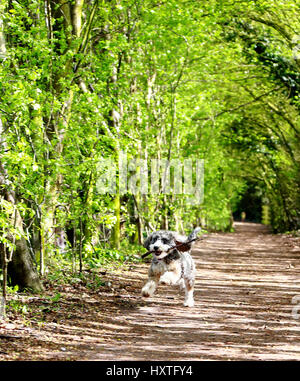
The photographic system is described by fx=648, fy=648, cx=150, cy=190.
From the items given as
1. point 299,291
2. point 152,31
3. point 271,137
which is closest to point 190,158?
point 271,137

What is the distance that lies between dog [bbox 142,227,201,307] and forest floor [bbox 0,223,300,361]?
1.33 ft

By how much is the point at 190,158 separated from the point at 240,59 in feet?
23.5

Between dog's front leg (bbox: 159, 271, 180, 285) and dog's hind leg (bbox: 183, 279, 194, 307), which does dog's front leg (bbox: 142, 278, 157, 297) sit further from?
dog's hind leg (bbox: 183, 279, 194, 307)

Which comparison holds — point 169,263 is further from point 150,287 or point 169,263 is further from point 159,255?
point 150,287

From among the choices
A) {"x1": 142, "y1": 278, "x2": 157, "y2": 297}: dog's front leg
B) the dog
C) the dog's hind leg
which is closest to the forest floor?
the dog's hind leg

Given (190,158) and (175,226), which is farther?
(190,158)

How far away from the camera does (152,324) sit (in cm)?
953

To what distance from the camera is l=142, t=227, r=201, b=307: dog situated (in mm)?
10531

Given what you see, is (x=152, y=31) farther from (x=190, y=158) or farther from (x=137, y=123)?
(x=190, y=158)

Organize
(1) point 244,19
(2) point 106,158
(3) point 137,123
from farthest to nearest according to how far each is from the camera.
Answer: (1) point 244,19 < (3) point 137,123 < (2) point 106,158

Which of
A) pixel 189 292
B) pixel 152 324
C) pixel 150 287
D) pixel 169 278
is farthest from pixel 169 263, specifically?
pixel 152 324

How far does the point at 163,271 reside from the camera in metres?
10.6

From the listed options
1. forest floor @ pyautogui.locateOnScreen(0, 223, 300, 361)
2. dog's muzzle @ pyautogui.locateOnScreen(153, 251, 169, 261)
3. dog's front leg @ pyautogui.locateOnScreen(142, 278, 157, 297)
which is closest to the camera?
forest floor @ pyautogui.locateOnScreen(0, 223, 300, 361)
